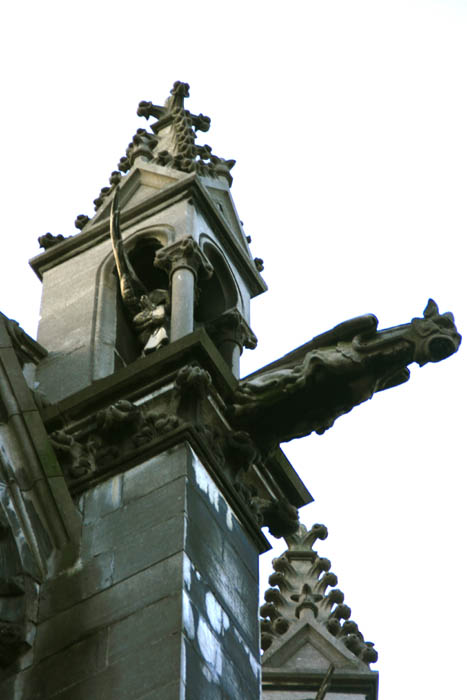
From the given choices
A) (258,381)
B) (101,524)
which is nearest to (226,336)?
(258,381)

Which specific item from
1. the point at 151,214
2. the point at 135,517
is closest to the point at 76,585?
the point at 135,517

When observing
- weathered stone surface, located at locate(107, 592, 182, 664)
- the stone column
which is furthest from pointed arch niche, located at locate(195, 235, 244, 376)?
weathered stone surface, located at locate(107, 592, 182, 664)

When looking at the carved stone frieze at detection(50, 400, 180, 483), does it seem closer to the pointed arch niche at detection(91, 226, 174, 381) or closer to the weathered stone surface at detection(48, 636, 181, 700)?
the pointed arch niche at detection(91, 226, 174, 381)

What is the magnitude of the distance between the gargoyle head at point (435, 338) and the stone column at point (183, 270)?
2.15 meters

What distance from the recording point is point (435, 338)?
1361 cm

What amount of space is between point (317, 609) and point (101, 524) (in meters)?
5.89

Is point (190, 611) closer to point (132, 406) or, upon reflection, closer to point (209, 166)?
point (132, 406)

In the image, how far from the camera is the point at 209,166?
18.1m

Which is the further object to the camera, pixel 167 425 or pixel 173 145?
pixel 173 145

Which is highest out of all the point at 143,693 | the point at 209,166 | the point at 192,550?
the point at 209,166

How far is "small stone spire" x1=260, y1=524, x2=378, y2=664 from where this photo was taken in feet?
57.8

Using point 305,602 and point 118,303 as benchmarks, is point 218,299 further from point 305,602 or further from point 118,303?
point 305,602

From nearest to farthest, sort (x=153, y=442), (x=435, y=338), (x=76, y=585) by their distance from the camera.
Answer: (x=76, y=585), (x=153, y=442), (x=435, y=338)

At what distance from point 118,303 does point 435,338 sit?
3.41 meters
